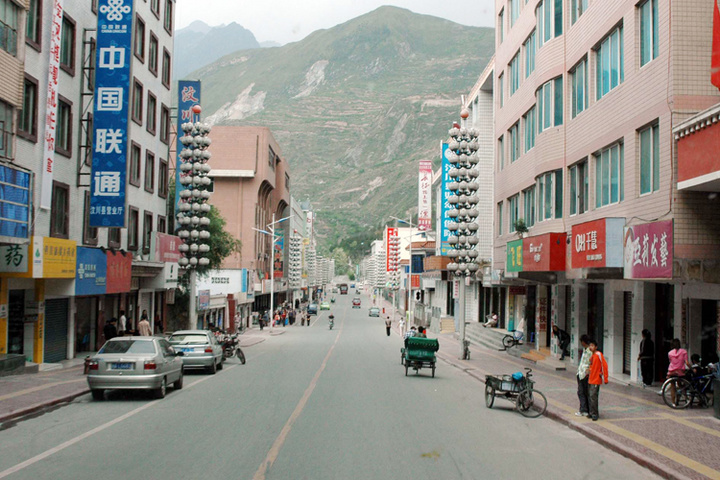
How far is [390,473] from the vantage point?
9250 millimetres

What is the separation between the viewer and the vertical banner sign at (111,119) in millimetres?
26125

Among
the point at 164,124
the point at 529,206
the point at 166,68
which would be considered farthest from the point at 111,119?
the point at 529,206

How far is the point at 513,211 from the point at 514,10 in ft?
34.0

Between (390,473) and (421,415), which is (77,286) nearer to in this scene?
(421,415)

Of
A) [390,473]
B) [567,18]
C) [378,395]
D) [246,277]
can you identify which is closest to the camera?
[390,473]

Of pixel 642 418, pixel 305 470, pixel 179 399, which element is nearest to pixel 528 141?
pixel 642 418

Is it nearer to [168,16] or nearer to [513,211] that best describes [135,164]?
[168,16]

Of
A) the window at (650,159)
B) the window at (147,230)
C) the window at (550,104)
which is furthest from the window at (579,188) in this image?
the window at (147,230)

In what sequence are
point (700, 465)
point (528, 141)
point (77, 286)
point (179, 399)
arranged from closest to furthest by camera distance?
point (700, 465), point (179, 399), point (77, 286), point (528, 141)

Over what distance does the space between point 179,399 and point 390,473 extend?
9.01m

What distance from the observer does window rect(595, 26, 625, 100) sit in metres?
20.9

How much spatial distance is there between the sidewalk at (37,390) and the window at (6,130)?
21.9ft

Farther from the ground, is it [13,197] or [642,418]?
[13,197]

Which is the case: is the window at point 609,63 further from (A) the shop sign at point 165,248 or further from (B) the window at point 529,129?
(A) the shop sign at point 165,248
